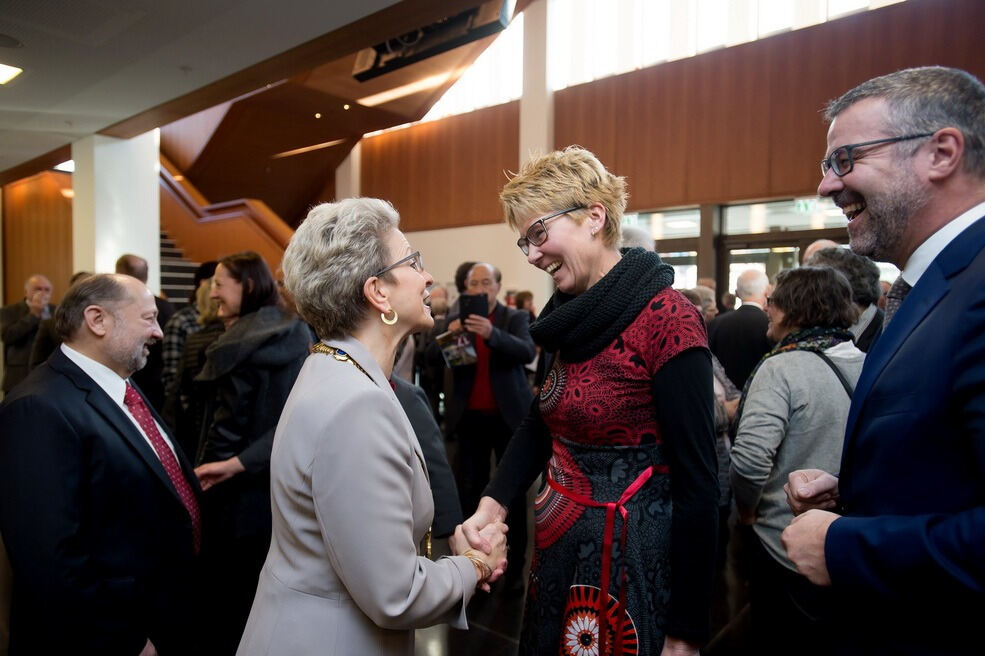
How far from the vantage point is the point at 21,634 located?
164cm

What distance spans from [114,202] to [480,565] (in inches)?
256

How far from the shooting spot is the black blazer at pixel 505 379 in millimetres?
3721

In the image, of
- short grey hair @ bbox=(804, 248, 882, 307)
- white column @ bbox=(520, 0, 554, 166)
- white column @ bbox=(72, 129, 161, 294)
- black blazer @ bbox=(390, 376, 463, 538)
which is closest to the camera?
black blazer @ bbox=(390, 376, 463, 538)

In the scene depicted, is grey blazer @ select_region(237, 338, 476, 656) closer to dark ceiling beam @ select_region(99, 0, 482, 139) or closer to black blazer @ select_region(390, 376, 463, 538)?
black blazer @ select_region(390, 376, 463, 538)

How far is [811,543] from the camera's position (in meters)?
0.93

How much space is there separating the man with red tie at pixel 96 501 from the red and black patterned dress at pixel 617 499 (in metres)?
1.10

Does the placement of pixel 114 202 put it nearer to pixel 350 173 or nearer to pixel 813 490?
pixel 813 490

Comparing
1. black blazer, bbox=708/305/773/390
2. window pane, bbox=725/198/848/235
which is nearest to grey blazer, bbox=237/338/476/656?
black blazer, bbox=708/305/773/390

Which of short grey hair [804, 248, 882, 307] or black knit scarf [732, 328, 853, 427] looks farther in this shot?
short grey hair [804, 248, 882, 307]

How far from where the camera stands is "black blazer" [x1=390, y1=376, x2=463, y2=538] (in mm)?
2252

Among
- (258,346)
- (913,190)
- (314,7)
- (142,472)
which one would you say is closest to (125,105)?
(314,7)

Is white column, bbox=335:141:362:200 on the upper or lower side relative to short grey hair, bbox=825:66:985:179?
upper

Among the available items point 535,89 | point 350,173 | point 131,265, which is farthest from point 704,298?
point 350,173

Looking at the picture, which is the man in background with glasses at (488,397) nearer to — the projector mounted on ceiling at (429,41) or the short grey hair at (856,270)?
the short grey hair at (856,270)
